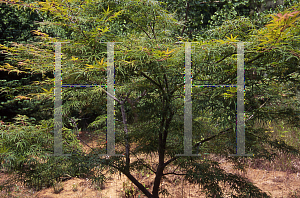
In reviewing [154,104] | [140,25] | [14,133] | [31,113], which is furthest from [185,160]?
[31,113]

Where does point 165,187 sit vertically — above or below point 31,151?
below

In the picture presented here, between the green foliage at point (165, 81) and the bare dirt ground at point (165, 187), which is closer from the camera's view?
the green foliage at point (165, 81)

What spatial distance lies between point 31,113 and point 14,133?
9.52 ft

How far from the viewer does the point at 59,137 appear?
4.97 feet

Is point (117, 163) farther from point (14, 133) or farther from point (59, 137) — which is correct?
point (14, 133)
